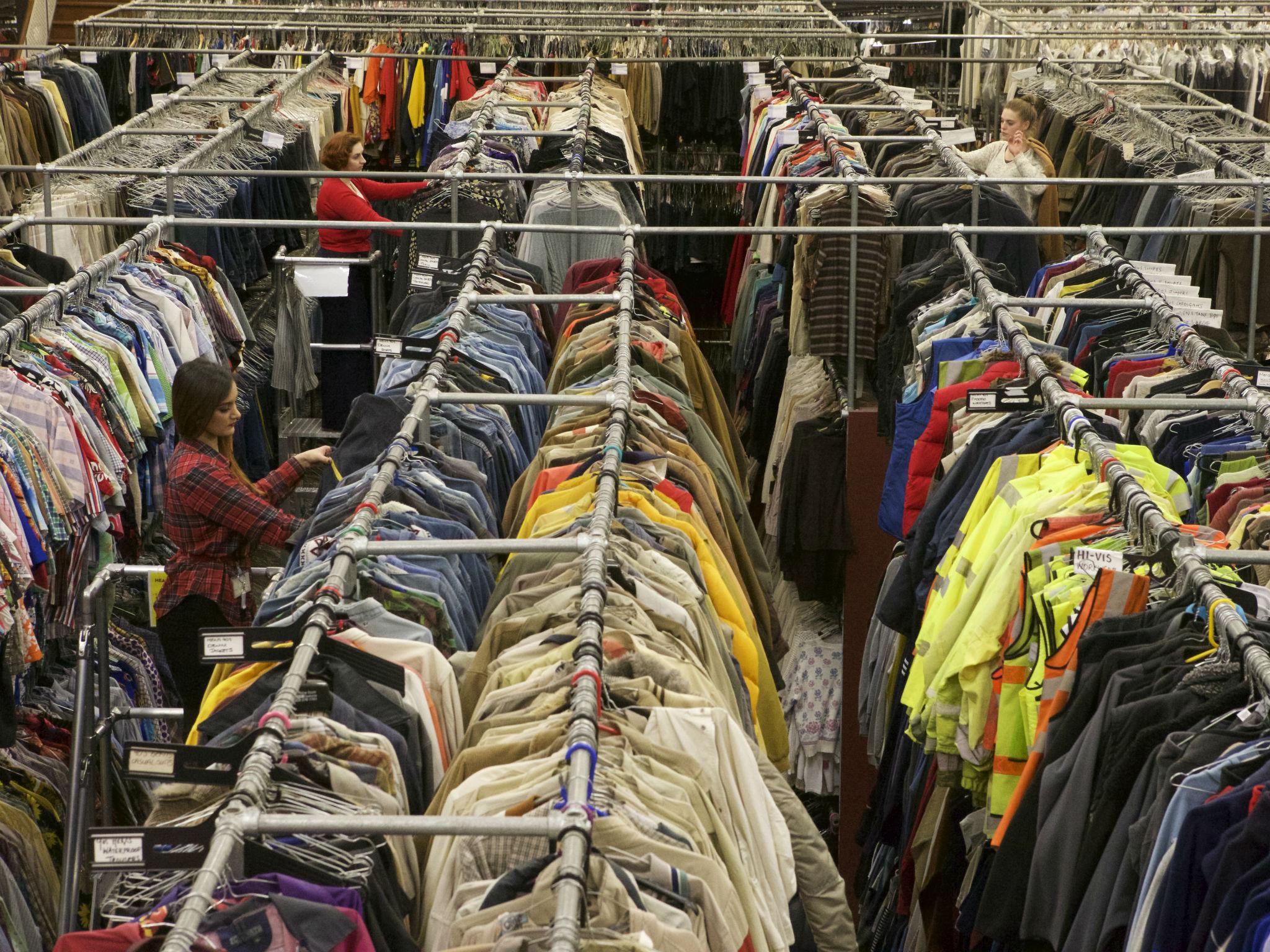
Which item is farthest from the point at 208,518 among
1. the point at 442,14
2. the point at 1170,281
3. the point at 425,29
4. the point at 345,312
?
the point at 442,14

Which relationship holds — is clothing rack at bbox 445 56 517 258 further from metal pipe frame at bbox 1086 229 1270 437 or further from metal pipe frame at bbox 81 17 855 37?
metal pipe frame at bbox 1086 229 1270 437

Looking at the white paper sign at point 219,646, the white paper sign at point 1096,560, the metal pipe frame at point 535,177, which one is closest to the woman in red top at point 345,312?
the metal pipe frame at point 535,177

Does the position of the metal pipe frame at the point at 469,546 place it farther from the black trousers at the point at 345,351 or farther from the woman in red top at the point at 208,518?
the black trousers at the point at 345,351

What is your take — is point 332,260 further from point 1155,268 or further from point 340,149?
point 1155,268

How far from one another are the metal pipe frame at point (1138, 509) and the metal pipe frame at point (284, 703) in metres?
1.60

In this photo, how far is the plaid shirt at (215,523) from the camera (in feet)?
15.9

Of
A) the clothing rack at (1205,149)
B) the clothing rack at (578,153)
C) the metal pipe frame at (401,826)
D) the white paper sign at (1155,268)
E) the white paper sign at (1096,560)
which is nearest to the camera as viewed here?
the metal pipe frame at (401,826)

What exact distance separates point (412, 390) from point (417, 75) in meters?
6.88

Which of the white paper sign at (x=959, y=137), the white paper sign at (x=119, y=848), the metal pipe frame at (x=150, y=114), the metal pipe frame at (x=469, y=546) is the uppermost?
the white paper sign at (x=959, y=137)

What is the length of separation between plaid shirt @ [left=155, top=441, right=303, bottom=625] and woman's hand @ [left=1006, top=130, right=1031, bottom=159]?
4376 millimetres

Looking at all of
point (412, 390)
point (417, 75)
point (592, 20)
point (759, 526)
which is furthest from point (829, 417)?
point (592, 20)

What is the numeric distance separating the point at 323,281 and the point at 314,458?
231 centimetres

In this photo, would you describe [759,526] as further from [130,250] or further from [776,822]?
[776,822]

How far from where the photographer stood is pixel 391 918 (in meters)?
2.49
